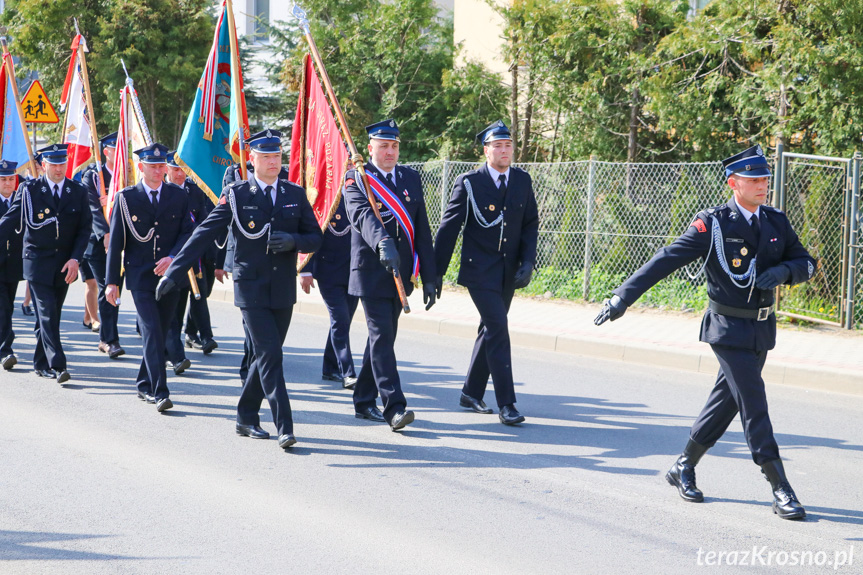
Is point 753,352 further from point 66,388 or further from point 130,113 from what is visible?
point 130,113

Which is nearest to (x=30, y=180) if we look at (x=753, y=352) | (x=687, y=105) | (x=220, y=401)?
(x=220, y=401)

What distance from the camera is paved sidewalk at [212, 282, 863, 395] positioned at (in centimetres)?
915

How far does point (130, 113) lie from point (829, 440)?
294 inches

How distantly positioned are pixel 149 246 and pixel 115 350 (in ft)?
7.43

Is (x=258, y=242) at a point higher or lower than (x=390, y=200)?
lower

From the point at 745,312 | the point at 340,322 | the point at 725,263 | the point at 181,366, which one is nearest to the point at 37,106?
the point at 181,366

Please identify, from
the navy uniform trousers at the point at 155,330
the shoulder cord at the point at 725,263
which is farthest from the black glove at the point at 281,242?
the shoulder cord at the point at 725,263

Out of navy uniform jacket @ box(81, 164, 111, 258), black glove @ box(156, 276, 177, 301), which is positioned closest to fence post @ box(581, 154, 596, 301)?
navy uniform jacket @ box(81, 164, 111, 258)

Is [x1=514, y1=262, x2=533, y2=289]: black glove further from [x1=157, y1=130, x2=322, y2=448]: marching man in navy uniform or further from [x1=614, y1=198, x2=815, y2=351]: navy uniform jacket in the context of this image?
[x1=614, y1=198, x2=815, y2=351]: navy uniform jacket

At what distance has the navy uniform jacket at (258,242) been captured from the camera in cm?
659

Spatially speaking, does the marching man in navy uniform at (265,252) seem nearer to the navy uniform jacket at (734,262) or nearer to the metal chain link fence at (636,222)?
the navy uniform jacket at (734,262)

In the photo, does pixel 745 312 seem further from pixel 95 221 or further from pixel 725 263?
pixel 95 221

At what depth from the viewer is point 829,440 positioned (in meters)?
7.03

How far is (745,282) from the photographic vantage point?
5.34 m
